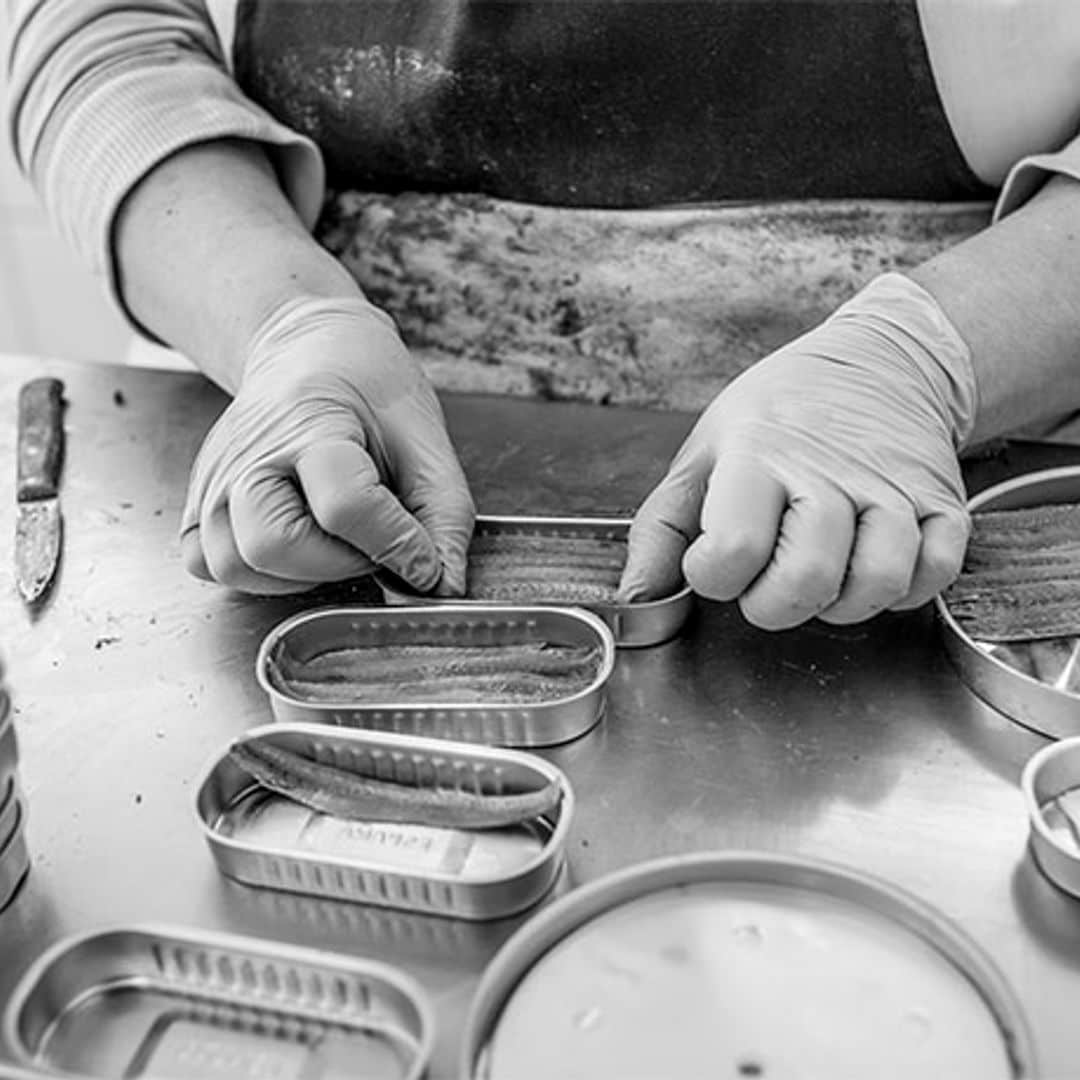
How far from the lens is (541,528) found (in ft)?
3.83

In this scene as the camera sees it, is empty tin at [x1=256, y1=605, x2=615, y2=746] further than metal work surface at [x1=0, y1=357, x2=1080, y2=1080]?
Yes

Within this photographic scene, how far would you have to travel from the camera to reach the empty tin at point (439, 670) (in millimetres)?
991

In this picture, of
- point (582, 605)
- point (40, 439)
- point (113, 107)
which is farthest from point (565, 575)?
point (113, 107)

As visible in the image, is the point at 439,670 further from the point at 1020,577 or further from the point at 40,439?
the point at 40,439

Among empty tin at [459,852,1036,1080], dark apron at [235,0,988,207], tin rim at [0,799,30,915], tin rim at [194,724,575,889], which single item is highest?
dark apron at [235,0,988,207]

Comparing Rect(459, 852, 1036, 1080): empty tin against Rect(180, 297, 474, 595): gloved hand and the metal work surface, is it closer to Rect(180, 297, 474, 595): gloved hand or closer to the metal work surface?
the metal work surface

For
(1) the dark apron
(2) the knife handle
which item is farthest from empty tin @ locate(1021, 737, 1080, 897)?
(2) the knife handle

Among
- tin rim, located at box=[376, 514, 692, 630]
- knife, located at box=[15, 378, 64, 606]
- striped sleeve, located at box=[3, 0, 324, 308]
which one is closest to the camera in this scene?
tin rim, located at box=[376, 514, 692, 630]

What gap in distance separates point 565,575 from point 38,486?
472 millimetres

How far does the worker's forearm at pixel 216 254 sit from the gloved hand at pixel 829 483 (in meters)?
0.39

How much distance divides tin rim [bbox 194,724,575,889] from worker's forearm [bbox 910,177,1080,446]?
454mm

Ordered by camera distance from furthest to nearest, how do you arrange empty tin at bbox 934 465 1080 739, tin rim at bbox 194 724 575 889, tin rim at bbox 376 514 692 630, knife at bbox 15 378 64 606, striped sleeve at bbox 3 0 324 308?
striped sleeve at bbox 3 0 324 308 < knife at bbox 15 378 64 606 < tin rim at bbox 376 514 692 630 < empty tin at bbox 934 465 1080 739 < tin rim at bbox 194 724 575 889

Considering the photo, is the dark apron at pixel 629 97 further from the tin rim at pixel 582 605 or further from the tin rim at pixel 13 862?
the tin rim at pixel 13 862

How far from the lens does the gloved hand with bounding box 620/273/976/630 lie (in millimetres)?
1005
